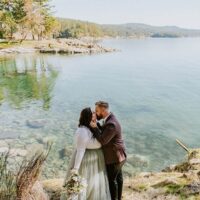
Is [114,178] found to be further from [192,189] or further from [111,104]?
[111,104]

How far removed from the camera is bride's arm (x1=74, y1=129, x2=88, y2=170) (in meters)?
6.55

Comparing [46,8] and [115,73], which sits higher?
[46,8]

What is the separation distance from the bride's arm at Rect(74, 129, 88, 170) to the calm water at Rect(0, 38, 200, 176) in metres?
7.67

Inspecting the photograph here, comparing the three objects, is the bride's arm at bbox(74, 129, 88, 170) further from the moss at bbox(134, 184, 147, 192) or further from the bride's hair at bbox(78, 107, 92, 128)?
the moss at bbox(134, 184, 147, 192)

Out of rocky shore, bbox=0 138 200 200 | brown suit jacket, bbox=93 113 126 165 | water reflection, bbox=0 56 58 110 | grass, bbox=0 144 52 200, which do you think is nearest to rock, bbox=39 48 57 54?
water reflection, bbox=0 56 58 110

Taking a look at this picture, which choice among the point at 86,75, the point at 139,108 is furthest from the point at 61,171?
the point at 86,75

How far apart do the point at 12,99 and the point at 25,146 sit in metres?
12.7

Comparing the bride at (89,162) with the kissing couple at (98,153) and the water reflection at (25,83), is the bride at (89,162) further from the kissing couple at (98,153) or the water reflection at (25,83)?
the water reflection at (25,83)

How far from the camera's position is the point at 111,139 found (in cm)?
675

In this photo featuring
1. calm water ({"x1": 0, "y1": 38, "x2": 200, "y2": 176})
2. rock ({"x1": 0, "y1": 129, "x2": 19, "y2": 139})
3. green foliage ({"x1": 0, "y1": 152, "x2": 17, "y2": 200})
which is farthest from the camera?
rock ({"x1": 0, "y1": 129, "x2": 19, "y2": 139})

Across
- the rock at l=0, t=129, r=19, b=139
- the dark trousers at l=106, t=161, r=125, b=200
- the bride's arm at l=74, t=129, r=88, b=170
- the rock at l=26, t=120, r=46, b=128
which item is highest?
the bride's arm at l=74, t=129, r=88, b=170

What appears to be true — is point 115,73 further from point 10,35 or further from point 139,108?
point 10,35

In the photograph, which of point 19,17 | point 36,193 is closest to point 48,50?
point 19,17

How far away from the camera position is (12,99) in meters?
29.3
